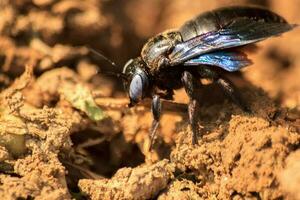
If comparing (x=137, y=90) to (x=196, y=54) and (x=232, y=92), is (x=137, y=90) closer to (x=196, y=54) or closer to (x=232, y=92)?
(x=196, y=54)

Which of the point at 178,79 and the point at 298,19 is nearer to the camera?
the point at 178,79

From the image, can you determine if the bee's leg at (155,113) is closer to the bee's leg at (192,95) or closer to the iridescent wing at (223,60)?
the bee's leg at (192,95)

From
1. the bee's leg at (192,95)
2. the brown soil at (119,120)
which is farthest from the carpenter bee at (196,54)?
the brown soil at (119,120)

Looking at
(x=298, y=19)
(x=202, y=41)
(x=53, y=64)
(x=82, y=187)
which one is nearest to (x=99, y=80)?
(x=53, y=64)

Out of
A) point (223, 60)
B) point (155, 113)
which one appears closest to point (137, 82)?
point (155, 113)

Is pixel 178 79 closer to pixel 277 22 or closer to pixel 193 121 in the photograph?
pixel 193 121

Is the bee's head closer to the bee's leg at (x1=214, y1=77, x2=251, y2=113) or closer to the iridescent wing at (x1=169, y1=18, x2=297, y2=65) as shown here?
the iridescent wing at (x1=169, y1=18, x2=297, y2=65)

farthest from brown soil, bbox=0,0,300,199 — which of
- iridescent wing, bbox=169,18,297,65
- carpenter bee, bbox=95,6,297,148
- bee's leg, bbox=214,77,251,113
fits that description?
iridescent wing, bbox=169,18,297,65
